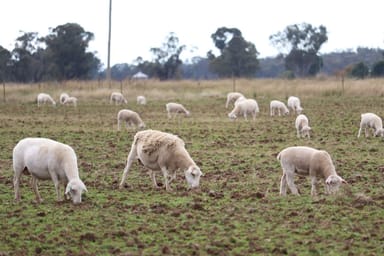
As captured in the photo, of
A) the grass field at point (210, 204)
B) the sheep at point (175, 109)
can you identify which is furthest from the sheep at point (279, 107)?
the grass field at point (210, 204)

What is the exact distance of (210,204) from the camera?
12211 millimetres

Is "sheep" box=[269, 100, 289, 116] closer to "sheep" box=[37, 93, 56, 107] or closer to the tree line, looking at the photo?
"sheep" box=[37, 93, 56, 107]

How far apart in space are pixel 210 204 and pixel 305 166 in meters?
2.35

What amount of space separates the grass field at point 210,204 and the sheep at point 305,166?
0.32m

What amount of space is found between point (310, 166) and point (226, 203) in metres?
2.05

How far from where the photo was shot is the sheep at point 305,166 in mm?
13234

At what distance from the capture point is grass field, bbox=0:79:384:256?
31.0ft

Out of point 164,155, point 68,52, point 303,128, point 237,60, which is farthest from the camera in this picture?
point 237,60

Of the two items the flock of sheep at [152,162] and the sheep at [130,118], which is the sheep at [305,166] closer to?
the flock of sheep at [152,162]

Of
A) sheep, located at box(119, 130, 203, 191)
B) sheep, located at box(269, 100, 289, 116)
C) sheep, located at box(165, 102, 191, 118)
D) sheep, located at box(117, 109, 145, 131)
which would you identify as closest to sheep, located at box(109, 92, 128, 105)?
sheep, located at box(165, 102, 191, 118)

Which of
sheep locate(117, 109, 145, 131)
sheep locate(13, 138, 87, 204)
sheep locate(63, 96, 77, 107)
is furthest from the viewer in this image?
sheep locate(63, 96, 77, 107)

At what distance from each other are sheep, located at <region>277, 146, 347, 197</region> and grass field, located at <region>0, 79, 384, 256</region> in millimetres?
315

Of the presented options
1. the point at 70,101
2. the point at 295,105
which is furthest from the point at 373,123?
Result: the point at 70,101

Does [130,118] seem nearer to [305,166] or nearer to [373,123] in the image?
[373,123]
